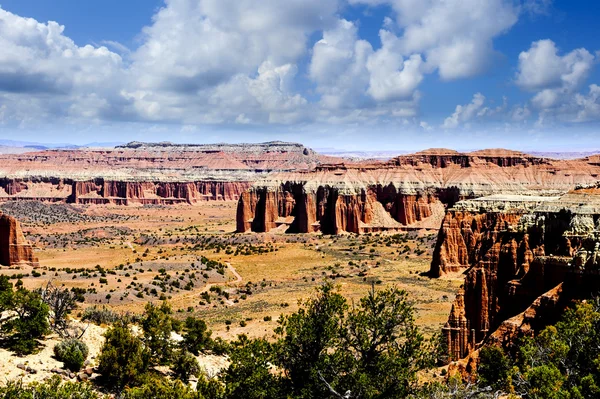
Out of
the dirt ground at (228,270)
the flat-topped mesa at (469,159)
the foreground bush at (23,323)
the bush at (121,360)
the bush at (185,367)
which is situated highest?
the flat-topped mesa at (469,159)

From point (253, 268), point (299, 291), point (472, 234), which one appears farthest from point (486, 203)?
point (253, 268)

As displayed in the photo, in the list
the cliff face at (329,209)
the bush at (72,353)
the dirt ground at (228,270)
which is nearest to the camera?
the bush at (72,353)

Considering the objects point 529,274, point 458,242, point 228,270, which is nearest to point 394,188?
point 458,242

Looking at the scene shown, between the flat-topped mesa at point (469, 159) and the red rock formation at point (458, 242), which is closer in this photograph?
the red rock formation at point (458, 242)

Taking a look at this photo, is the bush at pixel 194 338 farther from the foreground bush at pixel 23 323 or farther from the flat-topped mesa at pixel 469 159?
the flat-topped mesa at pixel 469 159

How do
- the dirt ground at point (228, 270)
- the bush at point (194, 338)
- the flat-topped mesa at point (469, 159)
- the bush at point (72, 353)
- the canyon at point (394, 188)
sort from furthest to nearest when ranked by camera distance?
the flat-topped mesa at point (469, 159), the canyon at point (394, 188), the dirt ground at point (228, 270), the bush at point (194, 338), the bush at point (72, 353)

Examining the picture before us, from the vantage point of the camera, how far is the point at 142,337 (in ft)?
97.0

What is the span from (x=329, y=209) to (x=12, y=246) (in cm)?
7179

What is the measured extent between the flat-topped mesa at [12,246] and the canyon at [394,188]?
6285 centimetres

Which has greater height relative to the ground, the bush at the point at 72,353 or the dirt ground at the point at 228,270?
the bush at the point at 72,353

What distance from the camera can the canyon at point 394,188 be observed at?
11806 cm

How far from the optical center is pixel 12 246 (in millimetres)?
63188

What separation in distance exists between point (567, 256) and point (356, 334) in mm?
14992

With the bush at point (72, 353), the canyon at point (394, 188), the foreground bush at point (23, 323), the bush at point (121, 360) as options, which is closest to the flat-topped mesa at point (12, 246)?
the foreground bush at point (23, 323)
